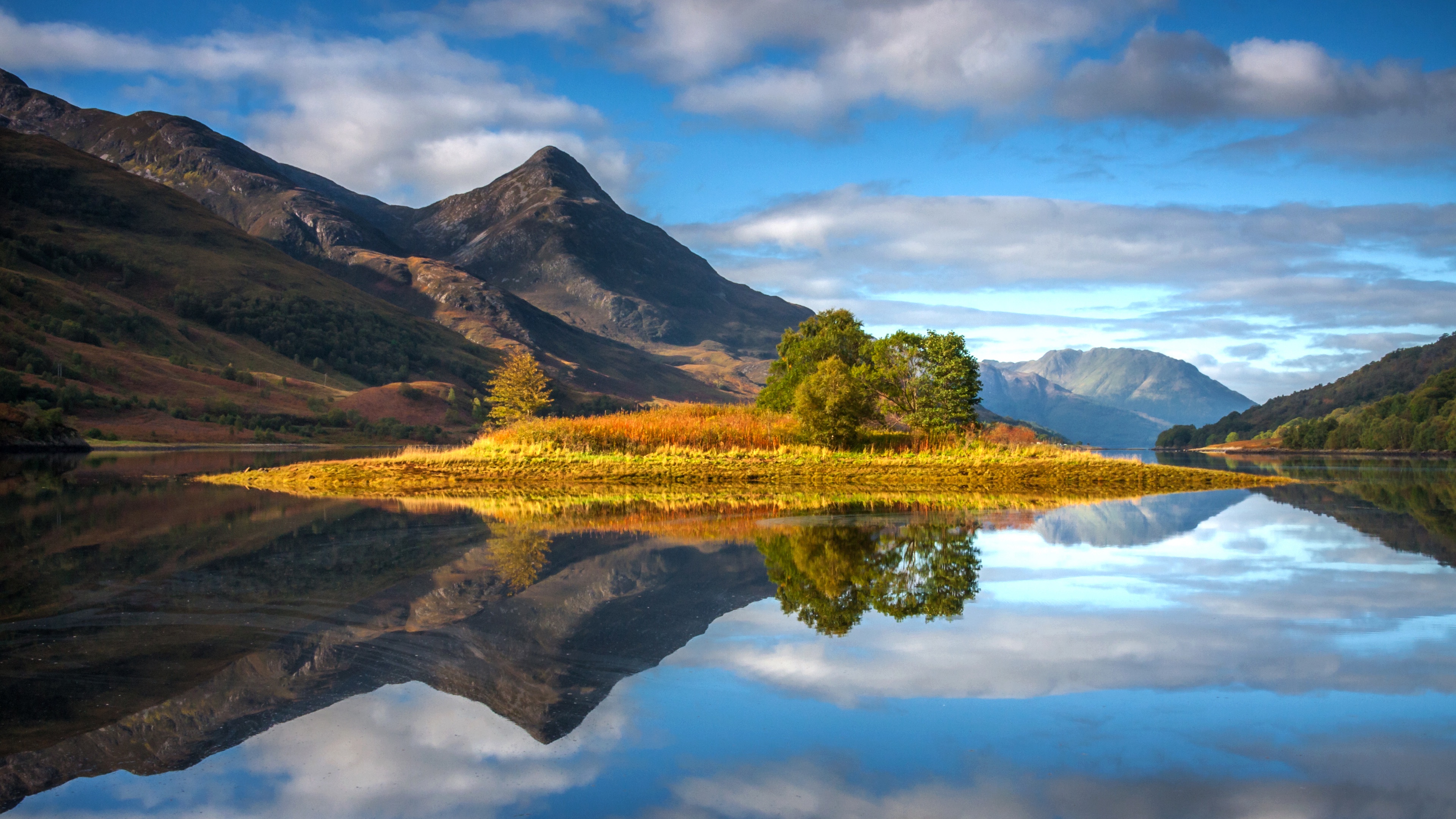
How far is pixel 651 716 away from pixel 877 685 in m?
1.70

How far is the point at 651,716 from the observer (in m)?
5.79

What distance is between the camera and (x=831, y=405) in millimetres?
29453

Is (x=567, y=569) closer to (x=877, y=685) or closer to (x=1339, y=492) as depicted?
(x=877, y=685)

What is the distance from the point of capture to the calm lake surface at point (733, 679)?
467 cm

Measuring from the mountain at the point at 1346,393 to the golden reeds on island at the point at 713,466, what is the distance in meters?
123

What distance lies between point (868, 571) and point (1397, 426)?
95.2 m

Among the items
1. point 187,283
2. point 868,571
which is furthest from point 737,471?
point 187,283

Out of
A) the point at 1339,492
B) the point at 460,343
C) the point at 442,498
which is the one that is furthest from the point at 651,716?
the point at 460,343

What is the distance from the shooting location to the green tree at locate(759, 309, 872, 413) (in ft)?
124

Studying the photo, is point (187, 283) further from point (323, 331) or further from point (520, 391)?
point (520, 391)

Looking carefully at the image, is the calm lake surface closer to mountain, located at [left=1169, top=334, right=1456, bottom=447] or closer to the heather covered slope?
the heather covered slope

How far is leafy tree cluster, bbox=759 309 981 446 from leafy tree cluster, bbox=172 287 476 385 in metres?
125

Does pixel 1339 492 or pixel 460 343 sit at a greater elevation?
pixel 460 343

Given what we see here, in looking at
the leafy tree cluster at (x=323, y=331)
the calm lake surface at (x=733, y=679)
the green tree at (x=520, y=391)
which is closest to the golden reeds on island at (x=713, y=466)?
the calm lake surface at (x=733, y=679)
